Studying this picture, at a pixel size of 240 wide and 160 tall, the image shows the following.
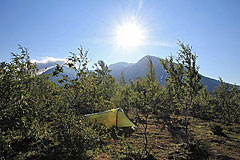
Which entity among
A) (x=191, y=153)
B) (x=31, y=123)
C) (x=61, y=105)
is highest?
(x=61, y=105)

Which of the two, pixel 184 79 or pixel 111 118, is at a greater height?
pixel 184 79

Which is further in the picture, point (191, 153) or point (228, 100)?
point (228, 100)

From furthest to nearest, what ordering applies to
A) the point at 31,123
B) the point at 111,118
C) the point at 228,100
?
the point at 228,100 < the point at 111,118 < the point at 31,123

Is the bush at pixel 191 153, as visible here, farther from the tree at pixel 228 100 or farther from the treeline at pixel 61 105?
the tree at pixel 228 100

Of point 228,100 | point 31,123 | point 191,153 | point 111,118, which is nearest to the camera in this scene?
point 31,123

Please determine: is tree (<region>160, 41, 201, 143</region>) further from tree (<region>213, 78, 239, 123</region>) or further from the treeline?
tree (<region>213, 78, 239, 123</region>)

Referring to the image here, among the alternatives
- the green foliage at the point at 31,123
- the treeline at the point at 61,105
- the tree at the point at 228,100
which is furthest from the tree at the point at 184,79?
the tree at the point at 228,100

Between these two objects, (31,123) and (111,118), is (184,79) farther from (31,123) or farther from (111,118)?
(31,123)

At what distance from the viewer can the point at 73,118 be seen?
22.1 feet

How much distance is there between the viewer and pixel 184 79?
28.9ft

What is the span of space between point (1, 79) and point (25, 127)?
3.27m

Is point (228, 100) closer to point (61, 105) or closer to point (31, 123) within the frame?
point (61, 105)

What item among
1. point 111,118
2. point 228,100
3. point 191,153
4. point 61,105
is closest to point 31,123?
point 61,105

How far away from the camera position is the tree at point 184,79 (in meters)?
8.65
